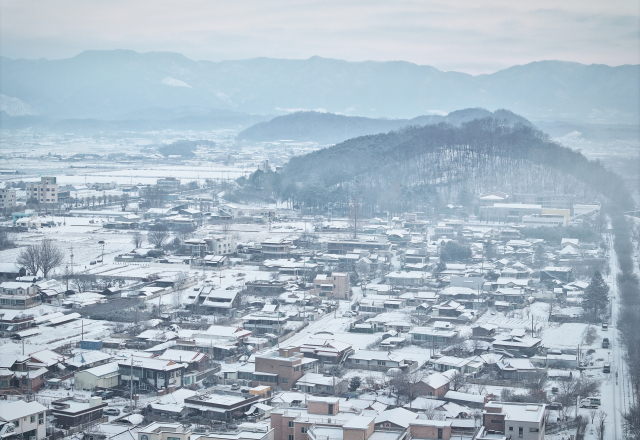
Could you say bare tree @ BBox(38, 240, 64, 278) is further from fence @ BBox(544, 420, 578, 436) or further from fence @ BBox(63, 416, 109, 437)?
fence @ BBox(544, 420, 578, 436)

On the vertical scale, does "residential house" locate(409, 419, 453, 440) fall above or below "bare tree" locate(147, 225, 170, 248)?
below

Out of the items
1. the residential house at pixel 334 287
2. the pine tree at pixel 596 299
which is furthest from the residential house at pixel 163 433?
the pine tree at pixel 596 299

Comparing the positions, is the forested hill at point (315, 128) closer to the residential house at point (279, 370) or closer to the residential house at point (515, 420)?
the residential house at point (279, 370)

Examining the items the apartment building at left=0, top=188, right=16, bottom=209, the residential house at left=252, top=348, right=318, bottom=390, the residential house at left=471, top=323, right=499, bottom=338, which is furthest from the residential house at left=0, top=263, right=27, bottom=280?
the apartment building at left=0, top=188, right=16, bottom=209

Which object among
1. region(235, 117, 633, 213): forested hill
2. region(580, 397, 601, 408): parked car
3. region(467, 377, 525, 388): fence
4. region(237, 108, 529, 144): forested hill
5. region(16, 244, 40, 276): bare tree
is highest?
region(237, 108, 529, 144): forested hill

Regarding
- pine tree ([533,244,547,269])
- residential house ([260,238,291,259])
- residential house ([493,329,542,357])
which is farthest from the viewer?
residential house ([260,238,291,259])

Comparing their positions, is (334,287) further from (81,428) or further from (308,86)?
(308,86)

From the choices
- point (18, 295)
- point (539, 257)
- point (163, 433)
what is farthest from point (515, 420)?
point (539, 257)
